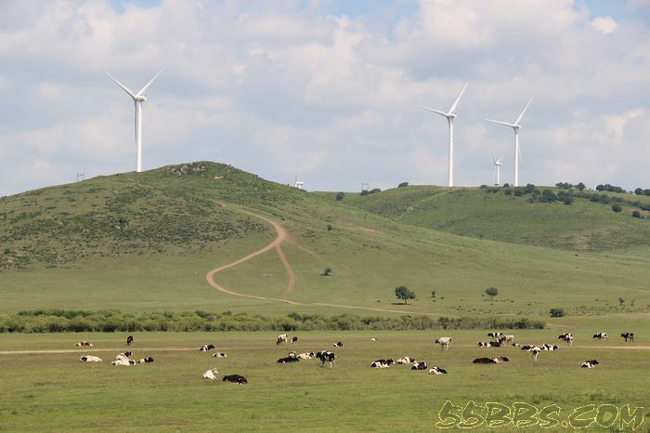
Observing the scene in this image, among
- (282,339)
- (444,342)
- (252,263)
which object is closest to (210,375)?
(282,339)

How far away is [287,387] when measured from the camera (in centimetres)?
4225

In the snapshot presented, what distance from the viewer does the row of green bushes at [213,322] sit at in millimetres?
76062

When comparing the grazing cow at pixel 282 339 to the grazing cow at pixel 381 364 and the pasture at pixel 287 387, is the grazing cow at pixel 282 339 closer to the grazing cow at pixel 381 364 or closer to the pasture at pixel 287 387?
the pasture at pixel 287 387

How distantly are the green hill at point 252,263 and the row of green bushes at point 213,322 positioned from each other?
47.3 ft

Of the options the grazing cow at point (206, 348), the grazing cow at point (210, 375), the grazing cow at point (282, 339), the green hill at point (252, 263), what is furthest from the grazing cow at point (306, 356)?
the green hill at point (252, 263)

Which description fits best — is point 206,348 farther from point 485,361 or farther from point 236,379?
point 485,361

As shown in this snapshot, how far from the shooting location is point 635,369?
161 feet

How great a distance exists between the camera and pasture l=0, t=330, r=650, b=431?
1363 inches

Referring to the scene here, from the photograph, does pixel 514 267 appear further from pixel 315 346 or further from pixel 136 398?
pixel 136 398

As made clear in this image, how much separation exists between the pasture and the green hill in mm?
43195

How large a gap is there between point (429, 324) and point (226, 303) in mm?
32118

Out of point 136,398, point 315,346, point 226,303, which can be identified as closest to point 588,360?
point 315,346

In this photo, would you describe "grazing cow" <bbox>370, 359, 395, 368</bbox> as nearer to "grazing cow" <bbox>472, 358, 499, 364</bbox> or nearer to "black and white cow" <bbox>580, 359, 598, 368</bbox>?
"grazing cow" <bbox>472, 358, 499, 364</bbox>

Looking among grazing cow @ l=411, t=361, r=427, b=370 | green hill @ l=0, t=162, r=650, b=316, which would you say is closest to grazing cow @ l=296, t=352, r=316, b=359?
→ grazing cow @ l=411, t=361, r=427, b=370
